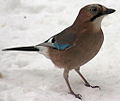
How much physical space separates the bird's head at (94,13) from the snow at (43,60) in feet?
2.57

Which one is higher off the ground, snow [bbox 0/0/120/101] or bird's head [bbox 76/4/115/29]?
bird's head [bbox 76/4/115/29]

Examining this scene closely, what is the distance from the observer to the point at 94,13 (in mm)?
4207

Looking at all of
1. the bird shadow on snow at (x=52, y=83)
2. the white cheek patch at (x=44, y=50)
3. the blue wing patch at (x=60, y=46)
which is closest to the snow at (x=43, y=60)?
the bird shadow on snow at (x=52, y=83)

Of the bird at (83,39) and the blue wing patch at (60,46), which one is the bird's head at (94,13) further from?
the blue wing patch at (60,46)

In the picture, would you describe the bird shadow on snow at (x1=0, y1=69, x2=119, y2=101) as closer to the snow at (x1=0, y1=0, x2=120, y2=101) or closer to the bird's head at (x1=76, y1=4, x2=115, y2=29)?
the snow at (x1=0, y1=0, x2=120, y2=101)

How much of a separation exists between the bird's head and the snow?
0.78 m

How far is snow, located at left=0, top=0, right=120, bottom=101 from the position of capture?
14.5ft

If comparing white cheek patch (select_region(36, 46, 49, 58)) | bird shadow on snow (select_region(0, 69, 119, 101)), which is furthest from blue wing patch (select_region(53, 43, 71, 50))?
bird shadow on snow (select_region(0, 69, 119, 101))

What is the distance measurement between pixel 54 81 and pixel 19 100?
700 mm

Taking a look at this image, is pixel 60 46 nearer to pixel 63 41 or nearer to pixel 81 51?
pixel 63 41

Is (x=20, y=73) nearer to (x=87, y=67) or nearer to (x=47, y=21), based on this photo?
(x=87, y=67)

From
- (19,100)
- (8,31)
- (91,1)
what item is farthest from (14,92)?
(91,1)

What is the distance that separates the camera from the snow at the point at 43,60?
14.5 ft

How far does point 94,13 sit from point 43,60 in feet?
4.52
